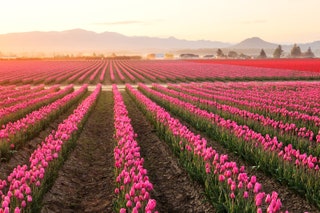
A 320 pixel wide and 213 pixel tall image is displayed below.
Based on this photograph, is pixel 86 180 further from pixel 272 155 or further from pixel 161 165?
pixel 272 155

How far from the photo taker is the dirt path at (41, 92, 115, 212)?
7375mm

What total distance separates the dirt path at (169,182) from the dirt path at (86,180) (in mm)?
1061

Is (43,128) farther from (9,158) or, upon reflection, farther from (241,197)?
(241,197)

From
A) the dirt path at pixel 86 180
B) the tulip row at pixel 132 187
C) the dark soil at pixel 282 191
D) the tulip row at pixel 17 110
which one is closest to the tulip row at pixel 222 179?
the dark soil at pixel 282 191

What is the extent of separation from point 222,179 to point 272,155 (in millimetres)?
2283

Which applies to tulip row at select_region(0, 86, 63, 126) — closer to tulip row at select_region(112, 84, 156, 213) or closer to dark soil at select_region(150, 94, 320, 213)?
tulip row at select_region(112, 84, 156, 213)

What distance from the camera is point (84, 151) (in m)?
11.7

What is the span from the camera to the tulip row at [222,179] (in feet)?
17.8

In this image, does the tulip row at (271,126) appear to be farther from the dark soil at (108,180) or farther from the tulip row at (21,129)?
the tulip row at (21,129)

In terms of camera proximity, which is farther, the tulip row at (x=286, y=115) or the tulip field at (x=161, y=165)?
the tulip row at (x=286, y=115)

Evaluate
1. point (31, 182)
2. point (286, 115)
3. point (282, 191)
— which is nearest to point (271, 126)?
point (286, 115)

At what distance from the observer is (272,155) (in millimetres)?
8031

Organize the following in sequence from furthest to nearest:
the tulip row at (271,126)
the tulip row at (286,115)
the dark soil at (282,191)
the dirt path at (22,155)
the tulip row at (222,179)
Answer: the tulip row at (286,115) → the tulip row at (271,126) → the dirt path at (22,155) → the dark soil at (282,191) → the tulip row at (222,179)

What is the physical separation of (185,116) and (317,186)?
932 centimetres
